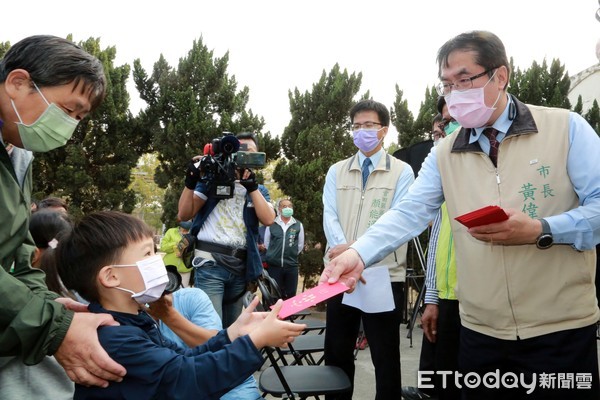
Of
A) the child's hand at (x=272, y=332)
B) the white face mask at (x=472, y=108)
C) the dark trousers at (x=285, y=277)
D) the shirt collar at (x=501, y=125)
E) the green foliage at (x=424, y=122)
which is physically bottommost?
the dark trousers at (x=285, y=277)

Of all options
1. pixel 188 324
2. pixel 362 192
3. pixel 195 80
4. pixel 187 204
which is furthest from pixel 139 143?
pixel 188 324

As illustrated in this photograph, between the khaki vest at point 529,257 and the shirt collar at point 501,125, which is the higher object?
the shirt collar at point 501,125

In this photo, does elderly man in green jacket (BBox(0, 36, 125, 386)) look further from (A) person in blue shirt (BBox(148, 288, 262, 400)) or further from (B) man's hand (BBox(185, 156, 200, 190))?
(B) man's hand (BBox(185, 156, 200, 190))

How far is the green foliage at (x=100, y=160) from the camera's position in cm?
1061

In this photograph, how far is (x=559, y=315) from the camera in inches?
76.2

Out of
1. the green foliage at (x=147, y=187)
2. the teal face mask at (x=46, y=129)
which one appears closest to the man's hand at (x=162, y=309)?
the teal face mask at (x=46, y=129)

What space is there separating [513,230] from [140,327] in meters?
1.42

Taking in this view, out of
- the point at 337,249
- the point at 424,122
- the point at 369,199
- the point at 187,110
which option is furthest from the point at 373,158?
the point at 187,110

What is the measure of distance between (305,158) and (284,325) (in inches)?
351

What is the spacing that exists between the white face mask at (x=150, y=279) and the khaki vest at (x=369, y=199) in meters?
1.71

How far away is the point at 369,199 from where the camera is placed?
3404mm

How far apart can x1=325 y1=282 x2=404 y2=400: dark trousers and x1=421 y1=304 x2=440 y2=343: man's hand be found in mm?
308

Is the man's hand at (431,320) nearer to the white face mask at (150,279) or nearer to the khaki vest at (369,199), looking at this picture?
the khaki vest at (369,199)

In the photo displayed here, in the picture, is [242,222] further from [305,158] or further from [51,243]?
[305,158]
